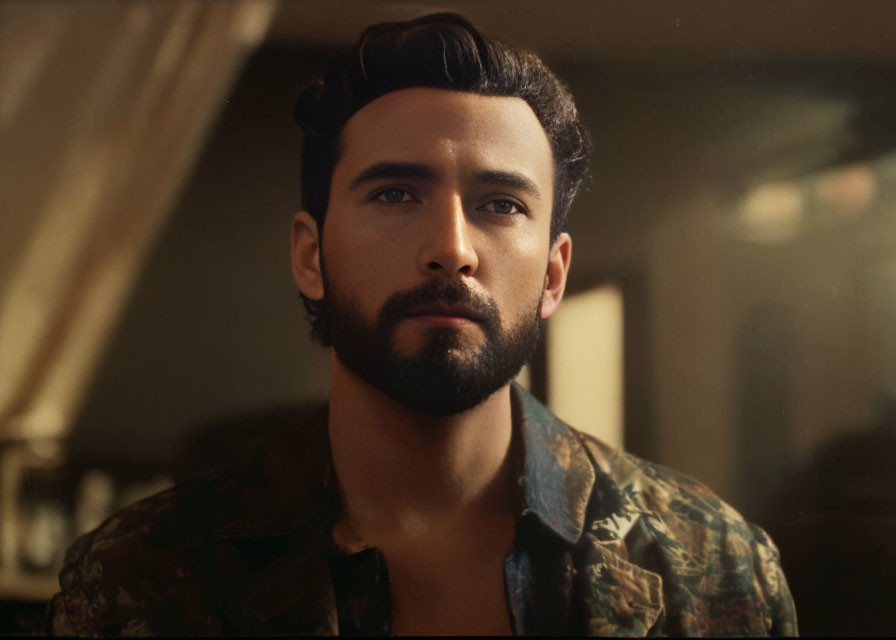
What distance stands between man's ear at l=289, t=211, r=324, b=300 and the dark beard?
56 mm

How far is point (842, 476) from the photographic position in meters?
1.36

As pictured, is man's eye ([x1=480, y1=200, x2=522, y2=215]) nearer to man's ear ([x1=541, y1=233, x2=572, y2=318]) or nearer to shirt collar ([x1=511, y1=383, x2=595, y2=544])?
man's ear ([x1=541, y1=233, x2=572, y2=318])

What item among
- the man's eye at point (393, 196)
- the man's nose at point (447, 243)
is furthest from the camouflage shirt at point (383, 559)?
the man's eye at point (393, 196)

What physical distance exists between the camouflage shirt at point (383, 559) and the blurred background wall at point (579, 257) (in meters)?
0.04

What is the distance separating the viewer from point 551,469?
4.21 ft

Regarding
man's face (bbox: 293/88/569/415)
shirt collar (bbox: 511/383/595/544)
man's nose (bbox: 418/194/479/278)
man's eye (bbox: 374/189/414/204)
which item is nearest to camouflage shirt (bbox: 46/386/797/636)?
shirt collar (bbox: 511/383/595/544)

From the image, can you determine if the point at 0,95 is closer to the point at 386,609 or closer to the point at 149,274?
the point at 149,274

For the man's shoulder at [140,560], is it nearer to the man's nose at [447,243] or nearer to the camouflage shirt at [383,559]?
the camouflage shirt at [383,559]

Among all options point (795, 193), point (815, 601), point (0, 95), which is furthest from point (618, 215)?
point (0, 95)

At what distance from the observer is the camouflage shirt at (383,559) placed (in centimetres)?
122

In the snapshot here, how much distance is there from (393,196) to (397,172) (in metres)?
0.04

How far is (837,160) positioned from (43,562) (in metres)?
1.44

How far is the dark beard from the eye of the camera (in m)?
1.20

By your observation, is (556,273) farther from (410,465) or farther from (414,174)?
(410,465)
